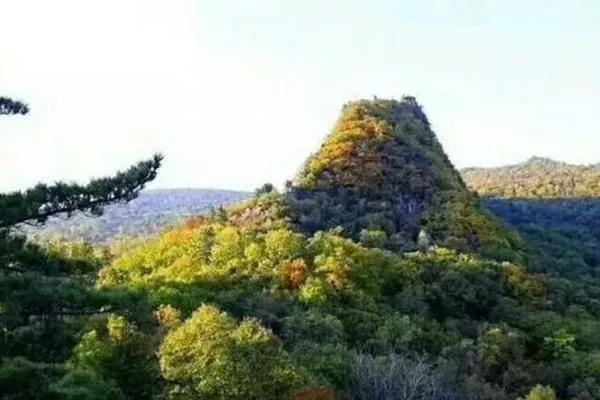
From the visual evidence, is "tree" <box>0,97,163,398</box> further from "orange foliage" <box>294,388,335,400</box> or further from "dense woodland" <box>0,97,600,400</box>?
"orange foliage" <box>294,388,335,400</box>

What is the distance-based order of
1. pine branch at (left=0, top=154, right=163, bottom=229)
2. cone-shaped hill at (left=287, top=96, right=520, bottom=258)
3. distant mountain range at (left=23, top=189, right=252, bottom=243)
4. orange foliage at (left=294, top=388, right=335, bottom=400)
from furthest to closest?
distant mountain range at (left=23, top=189, right=252, bottom=243) < cone-shaped hill at (left=287, top=96, right=520, bottom=258) < orange foliage at (left=294, top=388, right=335, bottom=400) < pine branch at (left=0, top=154, right=163, bottom=229)

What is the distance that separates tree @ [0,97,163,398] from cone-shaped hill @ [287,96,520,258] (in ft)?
127

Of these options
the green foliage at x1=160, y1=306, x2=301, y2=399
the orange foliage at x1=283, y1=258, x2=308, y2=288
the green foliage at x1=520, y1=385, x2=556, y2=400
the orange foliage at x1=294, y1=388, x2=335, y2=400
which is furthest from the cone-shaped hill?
the orange foliage at x1=294, y1=388, x2=335, y2=400

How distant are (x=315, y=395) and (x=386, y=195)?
113 ft

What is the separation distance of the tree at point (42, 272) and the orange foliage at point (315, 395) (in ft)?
41.3

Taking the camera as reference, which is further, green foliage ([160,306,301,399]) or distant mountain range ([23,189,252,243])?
distant mountain range ([23,189,252,243])

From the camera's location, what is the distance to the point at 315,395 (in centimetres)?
3053

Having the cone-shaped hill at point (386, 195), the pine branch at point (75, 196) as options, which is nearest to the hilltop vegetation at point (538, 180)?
the cone-shaped hill at point (386, 195)

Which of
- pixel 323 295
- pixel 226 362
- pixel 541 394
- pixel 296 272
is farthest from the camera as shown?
pixel 296 272

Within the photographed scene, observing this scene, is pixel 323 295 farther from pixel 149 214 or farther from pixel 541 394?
pixel 149 214

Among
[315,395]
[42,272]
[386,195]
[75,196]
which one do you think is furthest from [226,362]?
[386,195]

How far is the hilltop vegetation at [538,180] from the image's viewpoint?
4660 inches

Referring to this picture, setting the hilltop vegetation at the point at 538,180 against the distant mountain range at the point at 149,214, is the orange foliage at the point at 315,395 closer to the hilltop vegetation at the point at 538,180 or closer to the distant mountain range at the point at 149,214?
the distant mountain range at the point at 149,214

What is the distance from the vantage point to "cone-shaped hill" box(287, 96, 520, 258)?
60156mm
